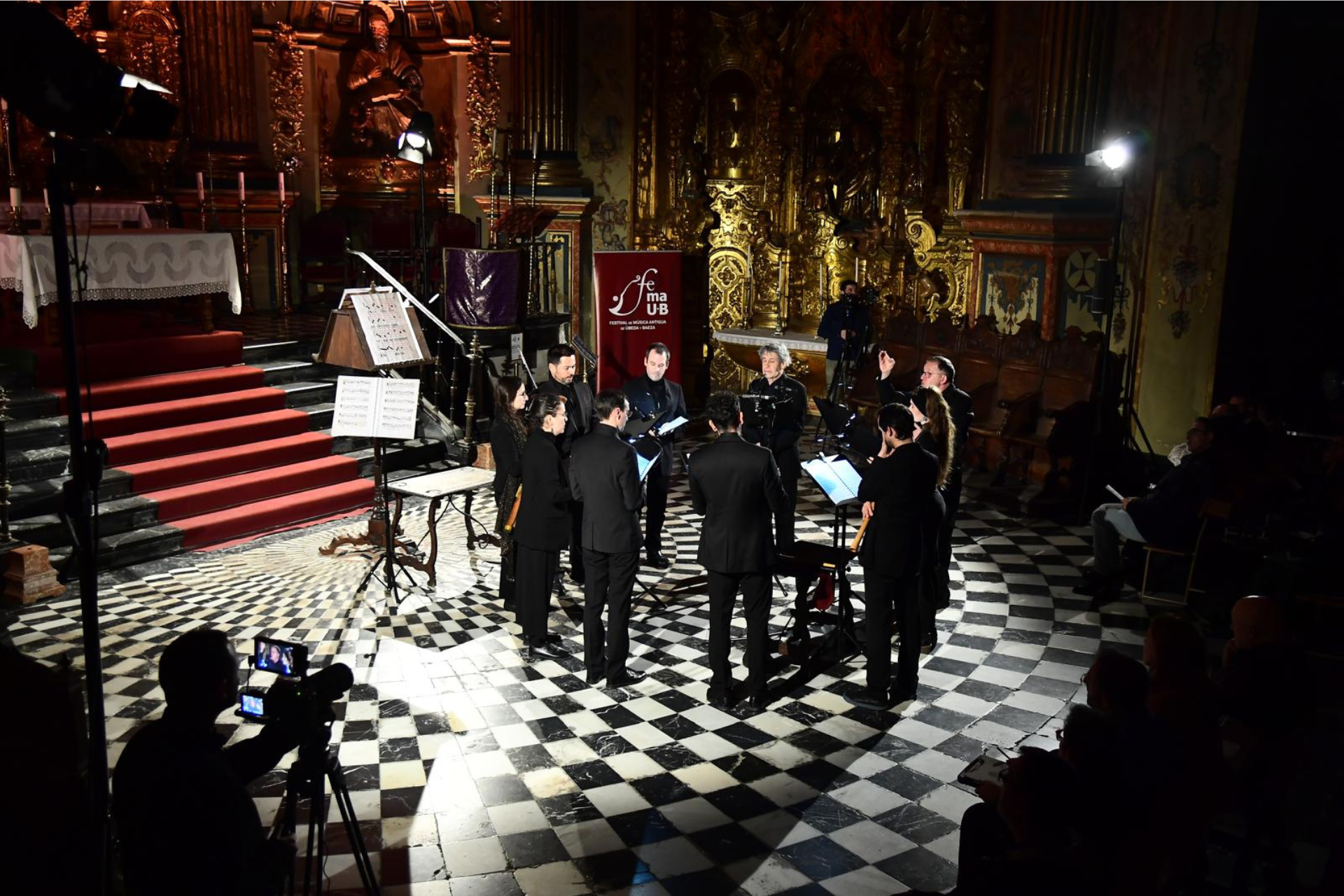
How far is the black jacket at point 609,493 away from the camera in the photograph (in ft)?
18.5

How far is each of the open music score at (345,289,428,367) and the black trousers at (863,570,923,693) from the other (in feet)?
12.3

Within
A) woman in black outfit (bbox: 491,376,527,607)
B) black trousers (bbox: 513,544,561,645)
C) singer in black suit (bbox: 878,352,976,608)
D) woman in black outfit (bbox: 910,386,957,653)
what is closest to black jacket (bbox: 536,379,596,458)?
woman in black outfit (bbox: 491,376,527,607)

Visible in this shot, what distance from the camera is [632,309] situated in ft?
33.8

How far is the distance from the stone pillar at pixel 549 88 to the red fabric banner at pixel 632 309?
3859 mm

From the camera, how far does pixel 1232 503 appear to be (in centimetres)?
670

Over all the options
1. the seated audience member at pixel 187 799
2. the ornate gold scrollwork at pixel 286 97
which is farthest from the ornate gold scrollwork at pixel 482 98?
the seated audience member at pixel 187 799

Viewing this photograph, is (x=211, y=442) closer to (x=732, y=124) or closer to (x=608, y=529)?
(x=608, y=529)

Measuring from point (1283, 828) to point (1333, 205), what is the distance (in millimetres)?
7141

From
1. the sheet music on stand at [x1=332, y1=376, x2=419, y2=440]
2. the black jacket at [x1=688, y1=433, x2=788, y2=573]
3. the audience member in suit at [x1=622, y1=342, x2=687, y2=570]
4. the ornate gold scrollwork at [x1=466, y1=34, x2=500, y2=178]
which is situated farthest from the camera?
the ornate gold scrollwork at [x1=466, y1=34, x2=500, y2=178]

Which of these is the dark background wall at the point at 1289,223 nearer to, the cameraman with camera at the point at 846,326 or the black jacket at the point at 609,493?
the cameraman with camera at the point at 846,326

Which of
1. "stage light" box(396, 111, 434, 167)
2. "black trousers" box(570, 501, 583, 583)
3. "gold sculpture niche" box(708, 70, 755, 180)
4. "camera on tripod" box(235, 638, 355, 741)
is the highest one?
"gold sculpture niche" box(708, 70, 755, 180)

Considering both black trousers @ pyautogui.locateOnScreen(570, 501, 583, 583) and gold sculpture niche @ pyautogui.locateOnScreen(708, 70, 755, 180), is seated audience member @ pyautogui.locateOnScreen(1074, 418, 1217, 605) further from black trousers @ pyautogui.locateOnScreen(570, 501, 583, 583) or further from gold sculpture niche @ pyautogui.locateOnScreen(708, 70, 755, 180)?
gold sculpture niche @ pyautogui.locateOnScreen(708, 70, 755, 180)

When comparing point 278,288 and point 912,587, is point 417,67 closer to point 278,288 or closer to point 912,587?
point 278,288

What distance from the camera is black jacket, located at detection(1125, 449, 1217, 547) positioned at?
6.79 m
